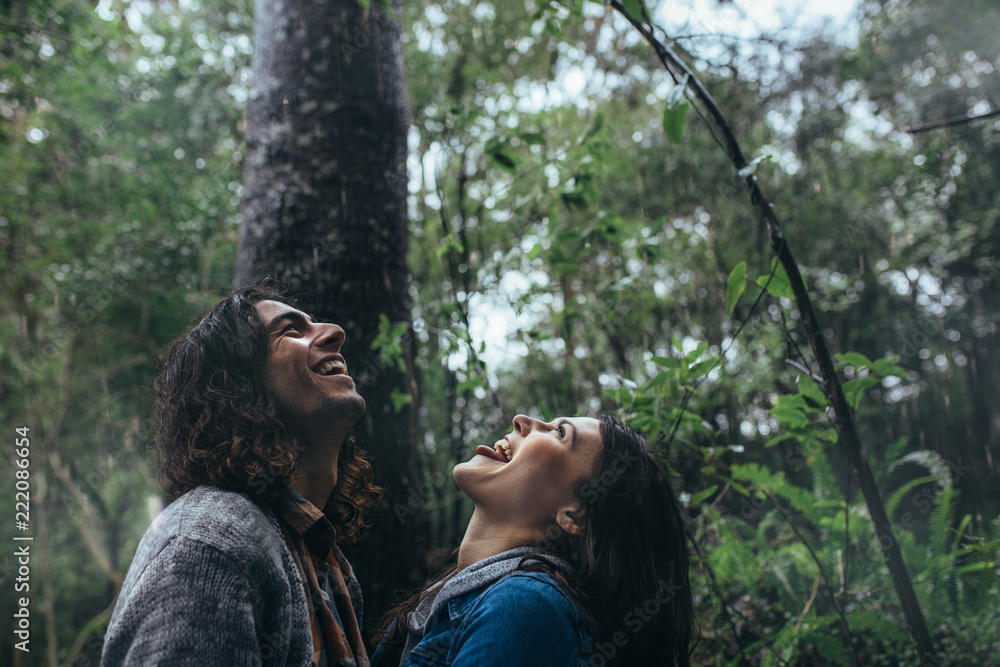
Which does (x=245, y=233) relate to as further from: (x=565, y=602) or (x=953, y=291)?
(x=953, y=291)

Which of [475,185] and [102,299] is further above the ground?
[475,185]

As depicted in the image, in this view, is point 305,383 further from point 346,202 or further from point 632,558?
point 632,558

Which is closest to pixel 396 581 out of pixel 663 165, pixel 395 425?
pixel 395 425

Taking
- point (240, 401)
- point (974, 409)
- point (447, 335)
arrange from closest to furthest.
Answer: point (240, 401) → point (447, 335) → point (974, 409)

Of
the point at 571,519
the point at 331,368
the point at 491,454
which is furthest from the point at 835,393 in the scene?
the point at 331,368

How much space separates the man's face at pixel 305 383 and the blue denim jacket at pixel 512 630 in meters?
0.63

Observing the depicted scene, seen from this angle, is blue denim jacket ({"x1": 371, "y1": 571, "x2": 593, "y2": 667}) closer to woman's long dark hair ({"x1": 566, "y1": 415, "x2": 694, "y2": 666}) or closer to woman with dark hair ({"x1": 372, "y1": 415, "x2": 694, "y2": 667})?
woman with dark hair ({"x1": 372, "y1": 415, "x2": 694, "y2": 667})

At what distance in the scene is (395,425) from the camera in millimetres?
2303

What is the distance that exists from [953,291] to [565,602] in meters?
7.76

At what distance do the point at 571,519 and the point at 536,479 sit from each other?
6.4 inches

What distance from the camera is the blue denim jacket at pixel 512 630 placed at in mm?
1285

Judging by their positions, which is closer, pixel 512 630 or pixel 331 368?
pixel 512 630

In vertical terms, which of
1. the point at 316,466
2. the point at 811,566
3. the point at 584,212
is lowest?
the point at 811,566

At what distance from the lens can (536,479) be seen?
5.71ft
